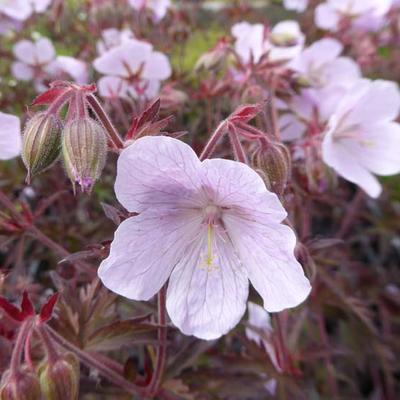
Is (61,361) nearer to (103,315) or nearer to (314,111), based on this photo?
(103,315)

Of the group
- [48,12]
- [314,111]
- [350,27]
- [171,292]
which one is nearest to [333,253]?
[314,111]

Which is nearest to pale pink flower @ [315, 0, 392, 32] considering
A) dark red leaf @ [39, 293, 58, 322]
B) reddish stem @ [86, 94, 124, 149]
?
reddish stem @ [86, 94, 124, 149]

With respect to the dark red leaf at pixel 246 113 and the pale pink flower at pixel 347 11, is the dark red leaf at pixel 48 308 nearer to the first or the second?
the dark red leaf at pixel 246 113

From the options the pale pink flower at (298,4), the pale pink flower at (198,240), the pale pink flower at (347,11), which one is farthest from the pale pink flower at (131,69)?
the pale pink flower at (298,4)

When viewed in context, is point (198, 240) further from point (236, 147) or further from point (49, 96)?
point (49, 96)

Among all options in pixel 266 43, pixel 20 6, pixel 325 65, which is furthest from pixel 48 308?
pixel 20 6

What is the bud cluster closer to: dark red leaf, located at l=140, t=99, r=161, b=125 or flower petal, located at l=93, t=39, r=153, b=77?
dark red leaf, located at l=140, t=99, r=161, b=125
